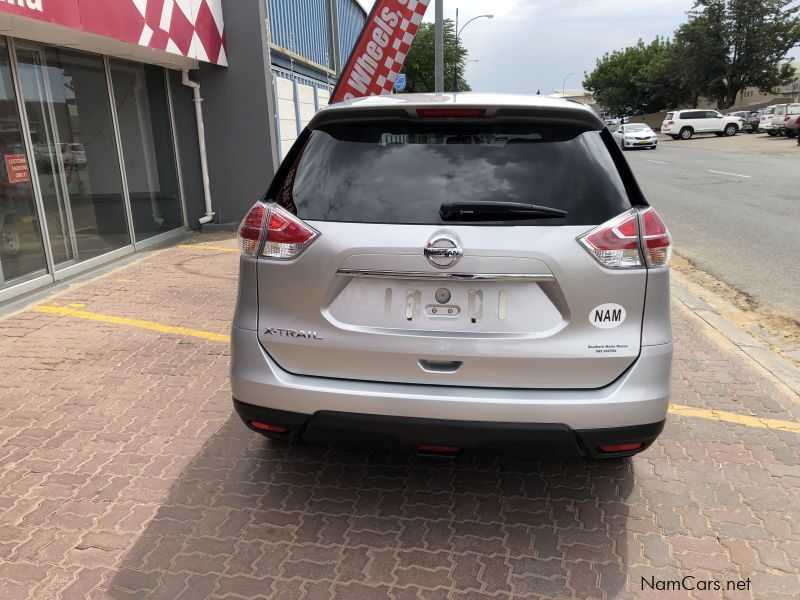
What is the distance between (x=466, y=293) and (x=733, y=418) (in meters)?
2.46

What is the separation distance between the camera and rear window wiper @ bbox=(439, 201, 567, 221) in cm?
254

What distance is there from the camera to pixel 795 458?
139 inches

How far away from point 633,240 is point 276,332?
1.49m

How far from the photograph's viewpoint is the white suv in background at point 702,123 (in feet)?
134

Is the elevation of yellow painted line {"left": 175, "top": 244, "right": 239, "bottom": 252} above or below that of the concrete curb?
above

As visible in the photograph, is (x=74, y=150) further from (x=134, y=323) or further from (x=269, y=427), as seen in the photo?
(x=269, y=427)

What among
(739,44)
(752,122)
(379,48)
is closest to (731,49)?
(739,44)

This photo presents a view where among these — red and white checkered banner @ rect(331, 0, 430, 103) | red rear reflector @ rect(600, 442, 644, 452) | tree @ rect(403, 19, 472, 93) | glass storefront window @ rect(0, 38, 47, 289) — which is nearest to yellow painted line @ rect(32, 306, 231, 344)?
glass storefront window @ rect(0, 38, 47, 289)

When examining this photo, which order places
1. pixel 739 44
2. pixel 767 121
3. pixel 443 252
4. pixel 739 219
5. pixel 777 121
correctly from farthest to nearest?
pixel 739 44, pixel 767 121, pixel 777 121, pixel 739 219, pixel 443 252

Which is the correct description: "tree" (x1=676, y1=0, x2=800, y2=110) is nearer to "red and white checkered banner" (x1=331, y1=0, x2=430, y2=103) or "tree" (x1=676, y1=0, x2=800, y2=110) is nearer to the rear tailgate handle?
"red and white checkered banner" (x1=331, y1=0, x2=430, y2=103)

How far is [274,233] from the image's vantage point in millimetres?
2711

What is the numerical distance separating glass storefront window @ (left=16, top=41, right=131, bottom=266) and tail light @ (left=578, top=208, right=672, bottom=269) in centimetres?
659

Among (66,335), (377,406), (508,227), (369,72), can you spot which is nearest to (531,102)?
(508,227)

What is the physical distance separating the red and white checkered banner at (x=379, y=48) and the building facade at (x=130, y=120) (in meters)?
2.63
